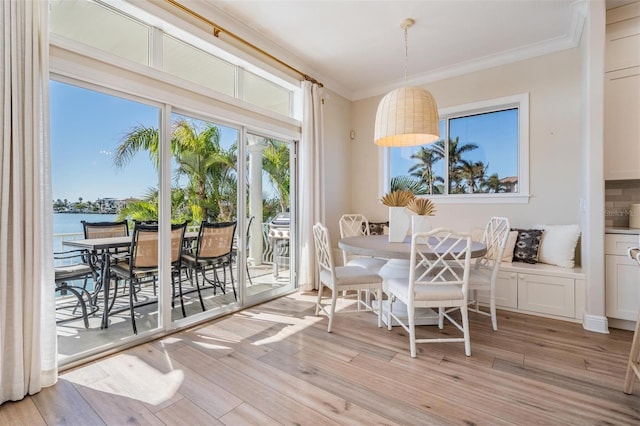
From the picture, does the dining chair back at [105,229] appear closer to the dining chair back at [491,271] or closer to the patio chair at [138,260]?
the patio chair at [138,260]

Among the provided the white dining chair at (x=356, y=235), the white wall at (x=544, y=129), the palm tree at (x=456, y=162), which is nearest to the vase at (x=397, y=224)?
the white dining chair at (x=356, y=235)

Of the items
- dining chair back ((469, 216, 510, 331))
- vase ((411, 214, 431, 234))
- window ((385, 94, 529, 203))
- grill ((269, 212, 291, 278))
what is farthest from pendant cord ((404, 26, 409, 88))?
grill ((269, 212, 291, 278))

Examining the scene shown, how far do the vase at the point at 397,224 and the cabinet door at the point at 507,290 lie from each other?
1306mm

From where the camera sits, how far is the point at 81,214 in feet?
7.50

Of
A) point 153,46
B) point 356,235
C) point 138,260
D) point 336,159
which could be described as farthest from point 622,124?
point 138,260

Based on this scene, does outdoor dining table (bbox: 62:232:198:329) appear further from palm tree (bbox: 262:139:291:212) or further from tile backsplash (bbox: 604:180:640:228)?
tile backsplash (bbox: 604:180:640:228)

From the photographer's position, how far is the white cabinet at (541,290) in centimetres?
296

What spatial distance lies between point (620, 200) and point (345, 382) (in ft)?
11.1

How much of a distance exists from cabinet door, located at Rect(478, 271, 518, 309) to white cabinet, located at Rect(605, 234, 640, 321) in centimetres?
71

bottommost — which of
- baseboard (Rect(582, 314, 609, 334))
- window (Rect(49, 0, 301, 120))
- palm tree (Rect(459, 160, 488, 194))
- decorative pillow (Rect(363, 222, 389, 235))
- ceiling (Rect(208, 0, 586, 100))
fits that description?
baseboard (Rect(582, 314, 609, 334))

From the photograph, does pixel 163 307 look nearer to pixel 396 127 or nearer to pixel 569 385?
pixel 396 127

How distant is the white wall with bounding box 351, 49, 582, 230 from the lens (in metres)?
3.44

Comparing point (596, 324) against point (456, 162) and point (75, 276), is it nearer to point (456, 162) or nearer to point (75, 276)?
point (456, 162)

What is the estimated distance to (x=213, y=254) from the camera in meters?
3.20
